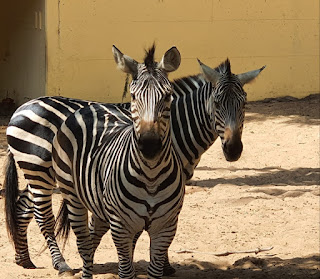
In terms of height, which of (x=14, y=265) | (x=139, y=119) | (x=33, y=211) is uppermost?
(x=139, y=119)

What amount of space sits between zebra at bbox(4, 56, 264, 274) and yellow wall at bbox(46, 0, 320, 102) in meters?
5.97

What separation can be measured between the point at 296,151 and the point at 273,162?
2.03ft

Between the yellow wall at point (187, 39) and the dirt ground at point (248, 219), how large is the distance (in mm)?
1783

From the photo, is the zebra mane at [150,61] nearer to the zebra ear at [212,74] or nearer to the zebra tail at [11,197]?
the zebra ear at [212,74]

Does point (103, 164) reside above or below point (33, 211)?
above

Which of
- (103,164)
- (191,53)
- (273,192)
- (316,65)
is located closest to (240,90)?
(103,164)

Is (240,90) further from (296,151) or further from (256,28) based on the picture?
(256,28)

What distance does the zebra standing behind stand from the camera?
14.1 feet

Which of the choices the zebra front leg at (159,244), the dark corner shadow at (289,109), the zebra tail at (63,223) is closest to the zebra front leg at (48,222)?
the zebra tail at (63,223)

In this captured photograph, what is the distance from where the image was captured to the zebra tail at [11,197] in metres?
6.21

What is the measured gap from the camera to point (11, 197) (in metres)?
6.23

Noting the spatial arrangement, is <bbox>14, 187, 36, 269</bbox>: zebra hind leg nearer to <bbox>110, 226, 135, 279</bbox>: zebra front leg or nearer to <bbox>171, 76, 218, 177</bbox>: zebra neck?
<bbox>171, 76, 218, 177</bbox>: zebra neck

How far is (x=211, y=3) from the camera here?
43.5ft

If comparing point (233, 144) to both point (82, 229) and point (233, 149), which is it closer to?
point (233, 149)
